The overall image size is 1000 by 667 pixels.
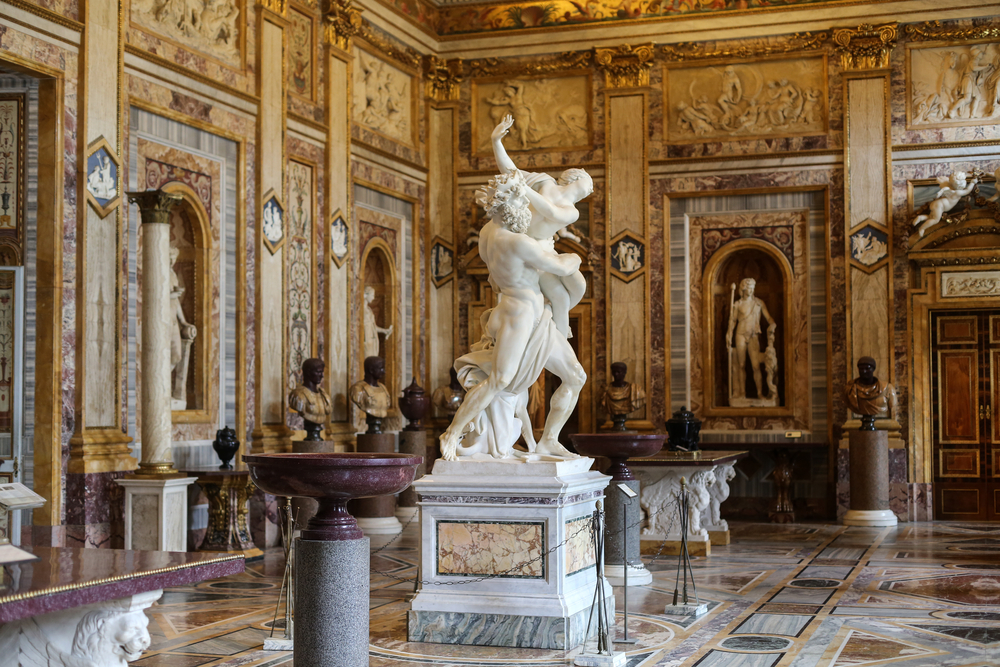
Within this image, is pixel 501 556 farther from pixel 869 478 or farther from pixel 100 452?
pixel 869 478

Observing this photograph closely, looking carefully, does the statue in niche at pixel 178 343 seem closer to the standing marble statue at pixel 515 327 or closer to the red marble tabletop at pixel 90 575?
the standing marble statue at pixel 515 327

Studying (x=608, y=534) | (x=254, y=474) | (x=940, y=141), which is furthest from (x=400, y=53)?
(x=254, y=474)

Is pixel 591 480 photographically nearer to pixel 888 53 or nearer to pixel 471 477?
pixel 471 477

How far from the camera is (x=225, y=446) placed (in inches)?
437

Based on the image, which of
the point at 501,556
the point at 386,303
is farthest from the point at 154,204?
the point at 386,303

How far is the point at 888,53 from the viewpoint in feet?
50.7

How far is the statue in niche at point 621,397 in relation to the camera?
1547cm

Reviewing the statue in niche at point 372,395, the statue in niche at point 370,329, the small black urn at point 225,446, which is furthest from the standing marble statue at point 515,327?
the statue in niche at point 370,329

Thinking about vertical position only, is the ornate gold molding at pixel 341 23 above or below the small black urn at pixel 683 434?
above

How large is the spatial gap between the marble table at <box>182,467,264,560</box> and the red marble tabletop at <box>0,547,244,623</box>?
6.38 metres

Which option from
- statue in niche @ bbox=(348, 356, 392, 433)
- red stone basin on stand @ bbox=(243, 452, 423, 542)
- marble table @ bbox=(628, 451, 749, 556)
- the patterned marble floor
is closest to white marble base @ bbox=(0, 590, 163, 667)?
red stone basin on stand @ bbox=(243, 452, 423, 542)

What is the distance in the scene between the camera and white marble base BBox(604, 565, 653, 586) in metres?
9.45

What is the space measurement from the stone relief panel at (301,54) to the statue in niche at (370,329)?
9.36 ft

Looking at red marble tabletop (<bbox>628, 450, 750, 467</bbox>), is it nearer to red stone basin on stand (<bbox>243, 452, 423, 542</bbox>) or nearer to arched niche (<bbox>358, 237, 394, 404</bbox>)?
arched niche (<bbox>358, 237, 394, 404</bbox>)
